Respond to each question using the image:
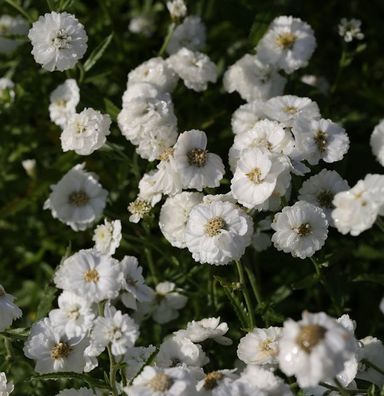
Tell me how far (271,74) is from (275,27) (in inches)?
8.4

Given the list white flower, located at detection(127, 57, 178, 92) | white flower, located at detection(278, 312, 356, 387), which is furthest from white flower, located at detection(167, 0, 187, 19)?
white flower, located at detection(278, 312, 356, 387)

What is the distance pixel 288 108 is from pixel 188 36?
859 mm

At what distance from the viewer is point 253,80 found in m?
3.50

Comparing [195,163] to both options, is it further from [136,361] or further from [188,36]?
[188,36]

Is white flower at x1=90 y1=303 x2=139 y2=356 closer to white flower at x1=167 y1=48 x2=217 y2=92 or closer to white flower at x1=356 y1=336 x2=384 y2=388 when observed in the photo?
white flower at x1=356 y1=336 x2=384 y2=388

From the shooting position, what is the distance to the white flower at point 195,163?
2873 mm

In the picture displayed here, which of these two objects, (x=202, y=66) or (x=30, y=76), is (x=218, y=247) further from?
(x=30, y=76)

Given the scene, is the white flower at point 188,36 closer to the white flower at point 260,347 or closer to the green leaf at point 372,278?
the green leaf at point 372,278

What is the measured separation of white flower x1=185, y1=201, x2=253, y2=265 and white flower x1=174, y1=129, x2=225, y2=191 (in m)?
0.15

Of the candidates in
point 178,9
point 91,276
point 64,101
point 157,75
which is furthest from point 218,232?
point 178,9

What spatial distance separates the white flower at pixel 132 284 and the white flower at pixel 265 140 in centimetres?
54

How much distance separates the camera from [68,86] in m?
3.46

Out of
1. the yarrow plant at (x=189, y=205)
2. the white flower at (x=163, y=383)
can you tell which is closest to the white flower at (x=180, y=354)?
the yarrow plant at (x=189, y=205)

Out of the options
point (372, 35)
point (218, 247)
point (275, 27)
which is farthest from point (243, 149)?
point (372, 35)
